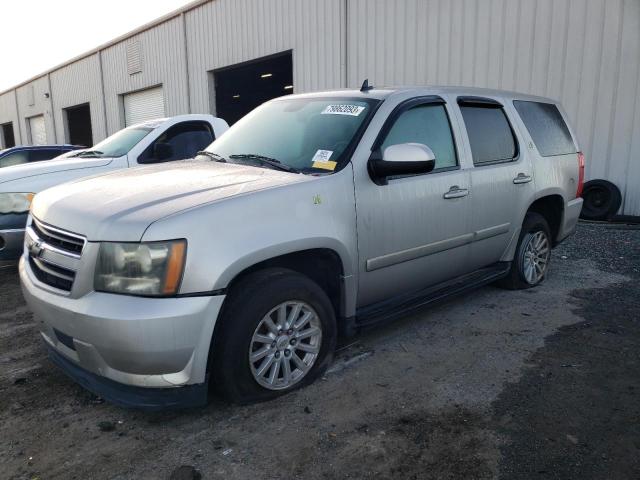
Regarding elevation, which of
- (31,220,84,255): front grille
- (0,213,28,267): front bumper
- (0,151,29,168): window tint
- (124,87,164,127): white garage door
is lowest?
(0,213,28,267): front bumper

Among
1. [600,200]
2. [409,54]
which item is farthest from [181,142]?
[600,200]

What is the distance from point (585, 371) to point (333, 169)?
2131 millimetres

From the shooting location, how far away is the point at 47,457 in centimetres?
247

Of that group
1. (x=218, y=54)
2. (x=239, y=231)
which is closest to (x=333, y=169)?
(x=239, y=231)

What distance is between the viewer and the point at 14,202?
16.9ft

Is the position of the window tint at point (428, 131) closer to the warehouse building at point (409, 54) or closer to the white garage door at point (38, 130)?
the warehouse building at point (409, 54)

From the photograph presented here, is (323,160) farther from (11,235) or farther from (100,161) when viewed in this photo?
(100,161)

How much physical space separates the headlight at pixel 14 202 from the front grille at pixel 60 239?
2.58 metres

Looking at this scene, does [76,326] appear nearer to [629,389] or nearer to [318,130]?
[318,130]

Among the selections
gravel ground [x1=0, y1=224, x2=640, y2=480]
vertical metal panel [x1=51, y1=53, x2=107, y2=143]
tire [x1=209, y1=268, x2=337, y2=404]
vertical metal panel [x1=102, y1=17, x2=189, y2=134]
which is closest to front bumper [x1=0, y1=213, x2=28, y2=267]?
gravel ground [x1=0, y1=224, x2=640, y2=480]

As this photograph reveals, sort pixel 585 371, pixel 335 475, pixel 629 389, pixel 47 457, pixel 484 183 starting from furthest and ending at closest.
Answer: pixel 484 183 < pixel 585 371 < pixel 629 389 < pixel 47 457 < pixel 335 475

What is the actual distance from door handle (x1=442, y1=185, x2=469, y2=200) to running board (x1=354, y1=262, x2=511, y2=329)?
0.71 metres

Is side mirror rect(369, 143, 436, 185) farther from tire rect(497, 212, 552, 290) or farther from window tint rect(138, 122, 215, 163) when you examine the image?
window tint rect(138, 122, 215, 163)

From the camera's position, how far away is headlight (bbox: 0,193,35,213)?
512 cm
